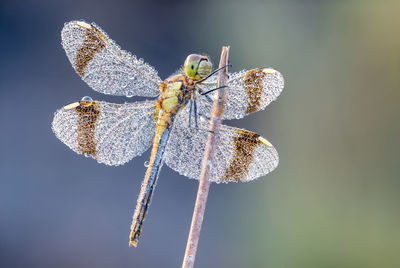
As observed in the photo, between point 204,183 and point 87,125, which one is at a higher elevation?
point 87,125

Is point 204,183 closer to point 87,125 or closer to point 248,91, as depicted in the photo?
point 248,91

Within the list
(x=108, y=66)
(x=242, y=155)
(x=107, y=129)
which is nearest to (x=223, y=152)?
(x=242, y=155)

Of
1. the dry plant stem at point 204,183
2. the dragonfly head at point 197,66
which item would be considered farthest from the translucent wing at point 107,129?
the dry plant stem at point 204,183

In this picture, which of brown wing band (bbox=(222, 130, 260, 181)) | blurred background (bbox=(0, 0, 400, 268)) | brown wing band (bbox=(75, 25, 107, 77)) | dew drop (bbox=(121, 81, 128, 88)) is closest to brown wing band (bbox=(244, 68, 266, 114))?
brown wing band (bbox=(222, 130, 260, 181))

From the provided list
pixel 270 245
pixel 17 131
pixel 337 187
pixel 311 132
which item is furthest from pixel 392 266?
pixel 17 131

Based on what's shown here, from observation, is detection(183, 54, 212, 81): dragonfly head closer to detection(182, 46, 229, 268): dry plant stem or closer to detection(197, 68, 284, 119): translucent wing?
detection(197, 68, 284, 119): translucent wing

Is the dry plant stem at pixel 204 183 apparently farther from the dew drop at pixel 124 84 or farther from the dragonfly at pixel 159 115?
the dew drop at pixel 124 84

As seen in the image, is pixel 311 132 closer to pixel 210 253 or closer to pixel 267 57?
pixel 267 57
